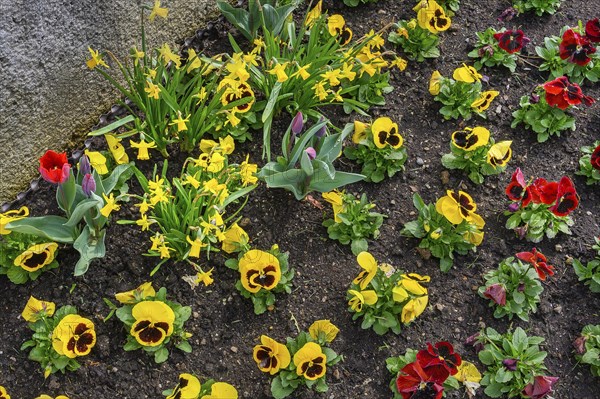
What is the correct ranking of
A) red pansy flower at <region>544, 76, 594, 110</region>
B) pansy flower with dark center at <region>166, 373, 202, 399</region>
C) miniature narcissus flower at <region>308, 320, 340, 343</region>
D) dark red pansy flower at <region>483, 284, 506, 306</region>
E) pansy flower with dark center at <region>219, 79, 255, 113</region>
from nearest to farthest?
pansy flower with dark center at <region>166, 373, 202, 399</region> < miniature narcissus flower at <region>308, 320, 340, 343</region> < dark red pansy flower at <region>483, 284, 506, 306</region> < pansy flower with dark center at <region>219, 79, 255, 113</region> < red pansy flower at <region>544, 76, 594, 110</region>

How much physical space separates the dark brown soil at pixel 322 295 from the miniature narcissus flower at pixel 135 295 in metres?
0.14

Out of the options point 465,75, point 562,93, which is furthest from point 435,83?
point 562,93

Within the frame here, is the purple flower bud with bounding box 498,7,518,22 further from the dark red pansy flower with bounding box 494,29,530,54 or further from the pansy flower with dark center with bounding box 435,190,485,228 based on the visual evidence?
the pansy flower with dark center with bounding box 435,190,485,228

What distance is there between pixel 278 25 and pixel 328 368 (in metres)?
1.59

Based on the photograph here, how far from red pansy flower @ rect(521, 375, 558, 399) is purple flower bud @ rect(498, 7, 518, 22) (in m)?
2.10

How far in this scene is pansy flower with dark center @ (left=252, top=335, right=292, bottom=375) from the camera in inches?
93.4

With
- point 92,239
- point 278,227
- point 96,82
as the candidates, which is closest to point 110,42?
point 96,82

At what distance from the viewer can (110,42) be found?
9.64 feet

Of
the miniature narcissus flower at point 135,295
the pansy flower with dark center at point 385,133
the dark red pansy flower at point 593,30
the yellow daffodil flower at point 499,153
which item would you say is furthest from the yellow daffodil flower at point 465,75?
the miniature narcissus flower at point 135,295

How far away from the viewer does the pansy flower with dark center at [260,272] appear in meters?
2.53

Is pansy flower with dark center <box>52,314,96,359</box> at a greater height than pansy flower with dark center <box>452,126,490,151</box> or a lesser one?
lesser

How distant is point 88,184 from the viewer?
2.44 metres

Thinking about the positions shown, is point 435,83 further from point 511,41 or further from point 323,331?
point 323,331

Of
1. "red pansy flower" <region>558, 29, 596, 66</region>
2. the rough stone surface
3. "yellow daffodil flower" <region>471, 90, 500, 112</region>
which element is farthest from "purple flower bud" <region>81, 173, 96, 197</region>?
"red pansy flower" <region>558, 29, 596, 66</region>
